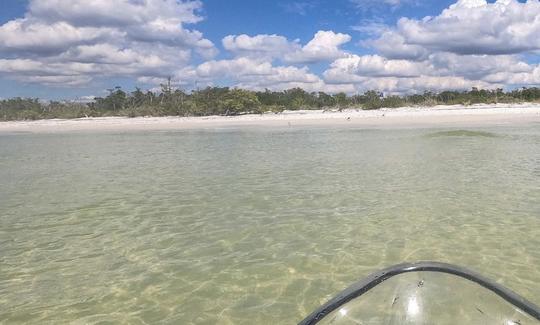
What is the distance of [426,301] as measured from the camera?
3514 millimetres

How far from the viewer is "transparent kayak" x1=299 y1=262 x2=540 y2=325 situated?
2900mm

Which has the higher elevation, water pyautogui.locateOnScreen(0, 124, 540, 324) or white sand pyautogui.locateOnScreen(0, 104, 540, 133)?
white sand pyautogui.locateOnScreen(0, 104, 540, 133)

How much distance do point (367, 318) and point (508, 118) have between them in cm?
4075

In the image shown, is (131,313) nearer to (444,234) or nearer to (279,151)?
(444,234)

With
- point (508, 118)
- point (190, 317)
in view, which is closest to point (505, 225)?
point (190, 317)

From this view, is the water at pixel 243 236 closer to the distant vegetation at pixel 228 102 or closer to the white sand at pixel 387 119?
the white sand at pixel 387 119

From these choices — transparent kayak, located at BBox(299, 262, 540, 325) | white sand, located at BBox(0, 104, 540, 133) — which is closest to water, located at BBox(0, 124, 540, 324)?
transparent kayak, located at BBox(299, 262, 540, 325)

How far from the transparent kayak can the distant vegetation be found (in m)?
54.4

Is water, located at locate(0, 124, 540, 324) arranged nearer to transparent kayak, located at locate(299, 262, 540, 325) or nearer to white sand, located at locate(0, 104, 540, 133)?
transparent kayak, located at locate(299, 262, 540, 325)

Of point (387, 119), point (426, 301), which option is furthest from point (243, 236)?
point (387, 119)

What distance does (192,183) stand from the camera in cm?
1140

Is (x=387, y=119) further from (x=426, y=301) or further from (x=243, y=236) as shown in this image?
(x=426, y=301)

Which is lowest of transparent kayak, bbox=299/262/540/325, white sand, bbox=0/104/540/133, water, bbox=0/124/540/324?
water, bbox=0/124/540/324

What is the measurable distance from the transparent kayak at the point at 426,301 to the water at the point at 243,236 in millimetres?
1161
